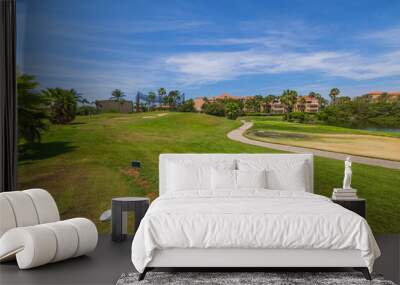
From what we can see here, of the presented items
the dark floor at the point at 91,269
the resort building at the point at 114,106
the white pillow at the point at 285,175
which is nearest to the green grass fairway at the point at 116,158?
the resort building at the point at 114,106

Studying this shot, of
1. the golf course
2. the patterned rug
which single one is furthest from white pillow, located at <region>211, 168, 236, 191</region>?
the golf course

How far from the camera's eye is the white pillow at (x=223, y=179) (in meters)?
6.79

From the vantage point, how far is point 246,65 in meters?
8.56

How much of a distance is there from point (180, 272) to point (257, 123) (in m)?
4.10

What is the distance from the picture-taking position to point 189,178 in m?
6.99

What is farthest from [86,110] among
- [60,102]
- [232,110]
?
[232,110]

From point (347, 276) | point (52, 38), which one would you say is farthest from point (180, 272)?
point (52, 38)

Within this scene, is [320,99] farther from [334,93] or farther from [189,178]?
[189,178]

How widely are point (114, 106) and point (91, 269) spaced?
3.70 meters

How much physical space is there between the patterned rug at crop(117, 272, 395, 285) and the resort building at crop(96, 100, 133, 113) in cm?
390

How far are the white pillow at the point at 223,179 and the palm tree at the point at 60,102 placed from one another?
2.77 metres

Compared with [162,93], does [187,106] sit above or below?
below

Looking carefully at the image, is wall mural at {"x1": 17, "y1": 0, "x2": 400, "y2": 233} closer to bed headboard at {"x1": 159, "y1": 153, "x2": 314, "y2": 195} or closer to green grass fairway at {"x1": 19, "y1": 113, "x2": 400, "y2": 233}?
green grass fairway at {"x1": 19, "y1": 113, "x2": 400, "y2": 233}

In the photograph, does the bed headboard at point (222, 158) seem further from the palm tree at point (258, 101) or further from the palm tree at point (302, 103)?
the palm tree at point (258, 101)
